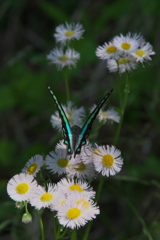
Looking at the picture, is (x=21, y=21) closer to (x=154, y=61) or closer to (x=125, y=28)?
(x=125, y=28)

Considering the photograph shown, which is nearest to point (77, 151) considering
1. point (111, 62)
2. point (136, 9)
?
point (111, 62)

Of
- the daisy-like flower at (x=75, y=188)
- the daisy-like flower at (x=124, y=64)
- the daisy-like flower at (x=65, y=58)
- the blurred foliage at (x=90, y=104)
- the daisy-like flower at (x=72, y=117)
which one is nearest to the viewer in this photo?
the daisy-like flower at (x=75, y=188)

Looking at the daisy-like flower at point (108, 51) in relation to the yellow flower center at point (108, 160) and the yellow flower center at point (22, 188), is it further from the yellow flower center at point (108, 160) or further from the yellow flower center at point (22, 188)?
the yellow flower center at point (22, 188)

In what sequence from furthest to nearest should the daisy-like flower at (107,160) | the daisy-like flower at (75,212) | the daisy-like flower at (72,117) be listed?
1. the daisy-like flower at (72,117)
2. the daisy-like flower at (107,160)
3. the daisy-like flower at (75,212)

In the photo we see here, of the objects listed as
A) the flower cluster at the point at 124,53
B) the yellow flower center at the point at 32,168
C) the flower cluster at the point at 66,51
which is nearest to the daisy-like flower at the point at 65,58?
the flower cluster at the point at 66,51

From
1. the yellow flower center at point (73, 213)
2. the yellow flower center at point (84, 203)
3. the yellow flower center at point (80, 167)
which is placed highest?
the yellow flower center at point (80, 167)

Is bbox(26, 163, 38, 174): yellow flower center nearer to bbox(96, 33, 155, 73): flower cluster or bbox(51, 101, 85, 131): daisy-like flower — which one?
bbox(51, 101, 85, 131): daisy-like flower

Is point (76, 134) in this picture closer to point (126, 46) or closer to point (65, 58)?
point (126, 46)

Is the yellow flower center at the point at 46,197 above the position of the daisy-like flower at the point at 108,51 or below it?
below
